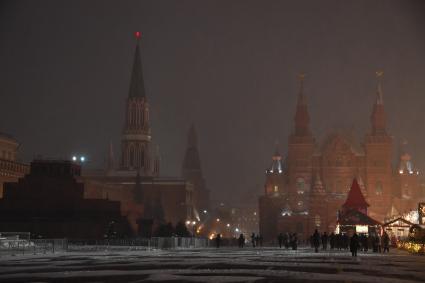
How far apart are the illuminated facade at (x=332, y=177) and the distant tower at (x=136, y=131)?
25960 millimetres

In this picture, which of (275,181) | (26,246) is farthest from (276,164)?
(26,246)

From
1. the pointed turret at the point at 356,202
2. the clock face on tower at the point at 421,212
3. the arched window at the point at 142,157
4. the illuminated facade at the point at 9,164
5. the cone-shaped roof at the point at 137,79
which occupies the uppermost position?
the cone-shaped roof at the point at 137,79

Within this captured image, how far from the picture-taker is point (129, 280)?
19938 millimetres

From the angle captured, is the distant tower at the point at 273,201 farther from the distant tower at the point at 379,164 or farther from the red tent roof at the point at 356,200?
the red tent roof at the point at 356,200

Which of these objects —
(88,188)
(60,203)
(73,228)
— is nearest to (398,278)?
(73,228)

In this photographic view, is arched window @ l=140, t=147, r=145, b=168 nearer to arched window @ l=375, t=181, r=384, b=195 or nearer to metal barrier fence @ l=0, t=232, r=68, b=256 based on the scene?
arched window @ l=375, t=181, r=384, b=195

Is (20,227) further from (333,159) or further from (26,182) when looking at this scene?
(333,159)

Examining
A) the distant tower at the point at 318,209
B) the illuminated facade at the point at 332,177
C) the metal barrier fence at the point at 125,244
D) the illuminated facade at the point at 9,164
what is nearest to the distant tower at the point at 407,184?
the illuminated facade at the point at 332,177

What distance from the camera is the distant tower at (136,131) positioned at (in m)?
141

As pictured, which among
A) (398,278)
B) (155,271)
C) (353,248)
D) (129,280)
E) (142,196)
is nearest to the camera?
(129,280)

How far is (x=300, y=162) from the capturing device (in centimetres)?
13388

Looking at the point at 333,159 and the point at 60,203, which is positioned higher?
the point at 333,159

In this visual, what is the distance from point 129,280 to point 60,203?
54539 mm

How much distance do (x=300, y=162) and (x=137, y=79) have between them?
38.7 metres
